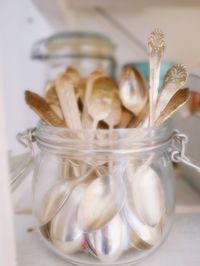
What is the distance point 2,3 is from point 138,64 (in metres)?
0.26

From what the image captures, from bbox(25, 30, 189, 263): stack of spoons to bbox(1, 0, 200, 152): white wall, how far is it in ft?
0.42

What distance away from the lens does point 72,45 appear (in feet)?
2.06

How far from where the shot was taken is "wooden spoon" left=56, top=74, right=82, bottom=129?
0.83ft

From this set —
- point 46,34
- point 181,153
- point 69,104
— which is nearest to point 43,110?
point 69,104

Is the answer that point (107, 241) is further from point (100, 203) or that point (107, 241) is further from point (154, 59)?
point (154, 59)

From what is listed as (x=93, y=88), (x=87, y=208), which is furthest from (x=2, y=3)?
(x=87, y=208)

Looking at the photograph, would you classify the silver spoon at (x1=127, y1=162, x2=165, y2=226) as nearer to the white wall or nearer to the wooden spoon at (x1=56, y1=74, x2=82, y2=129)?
the wooden spoon at (x1=56, y1=74, x2=82, y2=129)

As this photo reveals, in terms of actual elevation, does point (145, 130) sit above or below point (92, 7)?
below

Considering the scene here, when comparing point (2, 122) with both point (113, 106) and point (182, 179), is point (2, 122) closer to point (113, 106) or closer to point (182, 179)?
point (113, 106)

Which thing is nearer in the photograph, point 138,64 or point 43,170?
point 43,170

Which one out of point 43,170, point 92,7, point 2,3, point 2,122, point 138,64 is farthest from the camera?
point 92,7

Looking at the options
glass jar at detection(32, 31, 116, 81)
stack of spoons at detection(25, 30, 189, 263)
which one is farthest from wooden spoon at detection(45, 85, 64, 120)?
glass jar at detection(32, 31, 116, 81)

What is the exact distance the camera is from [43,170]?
260 mm

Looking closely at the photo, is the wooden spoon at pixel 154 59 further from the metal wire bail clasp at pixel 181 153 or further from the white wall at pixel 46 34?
the white wall at pixel 46 34
